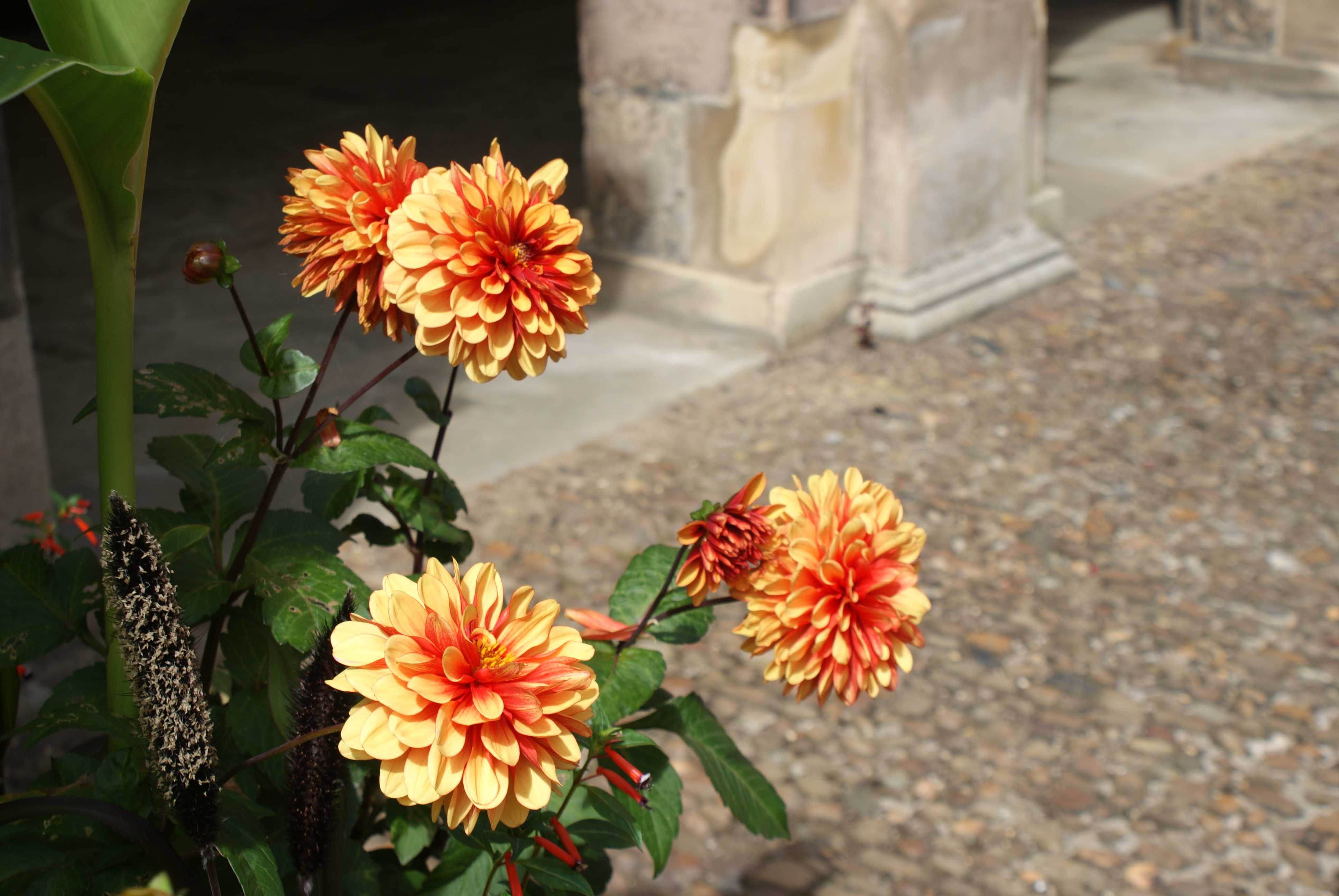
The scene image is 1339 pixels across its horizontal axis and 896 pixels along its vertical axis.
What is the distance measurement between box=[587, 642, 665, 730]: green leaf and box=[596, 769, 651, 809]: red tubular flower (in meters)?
0.03

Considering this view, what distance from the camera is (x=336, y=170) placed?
1.04 metres

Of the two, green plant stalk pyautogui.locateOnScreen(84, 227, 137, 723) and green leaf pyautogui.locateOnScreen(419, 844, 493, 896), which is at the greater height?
green plant stalk pyautogui.locateOnScreen(84, 227, 137, 723)

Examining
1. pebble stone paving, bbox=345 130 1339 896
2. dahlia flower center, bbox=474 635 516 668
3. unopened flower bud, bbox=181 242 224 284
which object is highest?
unopened flower bud, bbox=181 242 224 284

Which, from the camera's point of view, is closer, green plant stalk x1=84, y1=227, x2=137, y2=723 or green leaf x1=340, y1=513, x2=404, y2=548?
green plant stalk x1=84, y1=227, x2=137, y2=723

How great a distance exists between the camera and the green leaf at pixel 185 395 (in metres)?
1.04

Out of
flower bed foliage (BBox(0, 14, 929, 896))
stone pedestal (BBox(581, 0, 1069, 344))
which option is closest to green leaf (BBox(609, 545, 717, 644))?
flower bed foliage (BBox(0, 14, 929, 896))

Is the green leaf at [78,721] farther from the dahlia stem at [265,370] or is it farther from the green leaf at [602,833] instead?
the green leaf at [602,833]

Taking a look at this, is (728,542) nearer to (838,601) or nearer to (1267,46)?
(838,601)

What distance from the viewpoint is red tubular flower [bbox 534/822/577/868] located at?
94cm

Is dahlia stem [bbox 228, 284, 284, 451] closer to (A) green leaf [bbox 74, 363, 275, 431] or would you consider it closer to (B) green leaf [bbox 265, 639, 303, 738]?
(A) green leaf [bbox 74, 363, 275, 431]

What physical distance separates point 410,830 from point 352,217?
1.73ft

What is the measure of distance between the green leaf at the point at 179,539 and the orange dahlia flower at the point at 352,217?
19cm

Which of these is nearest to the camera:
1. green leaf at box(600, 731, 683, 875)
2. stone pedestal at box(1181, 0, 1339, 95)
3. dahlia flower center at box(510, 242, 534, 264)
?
dahlia flower center at box(510, 242, 534, 264)

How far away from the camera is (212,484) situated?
119 centimetres
